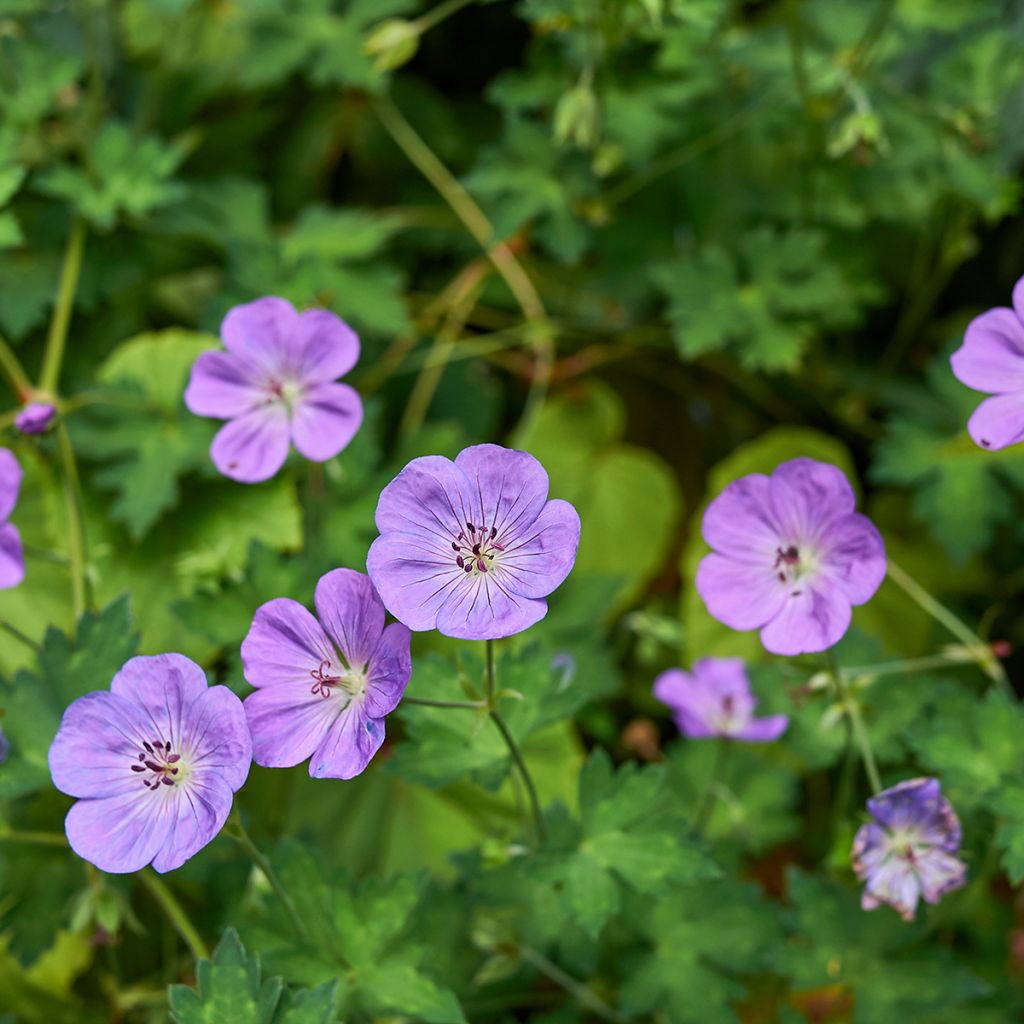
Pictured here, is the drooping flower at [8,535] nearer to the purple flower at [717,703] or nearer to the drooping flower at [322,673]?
the drooping flower at [322,673]

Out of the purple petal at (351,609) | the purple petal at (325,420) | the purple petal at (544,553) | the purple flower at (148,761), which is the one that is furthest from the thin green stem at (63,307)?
the purple petal at (544,553)

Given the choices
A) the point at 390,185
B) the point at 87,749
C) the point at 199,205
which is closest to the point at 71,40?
A: the point at 199,205

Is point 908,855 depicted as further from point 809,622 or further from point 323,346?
point 323,346

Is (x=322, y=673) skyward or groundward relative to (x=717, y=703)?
skyward

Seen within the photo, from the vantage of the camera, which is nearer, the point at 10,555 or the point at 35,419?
the point at 10,555

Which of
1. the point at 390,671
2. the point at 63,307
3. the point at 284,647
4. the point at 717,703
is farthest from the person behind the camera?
the point at 63,307

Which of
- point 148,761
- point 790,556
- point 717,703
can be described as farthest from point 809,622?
point 148,761
